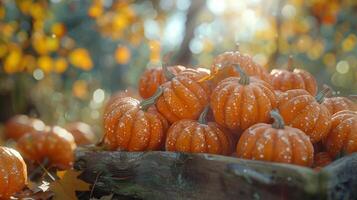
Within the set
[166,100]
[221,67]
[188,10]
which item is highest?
[188,10]

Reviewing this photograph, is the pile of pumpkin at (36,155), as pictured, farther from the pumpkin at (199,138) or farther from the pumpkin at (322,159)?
the pumpkin at (322,159)

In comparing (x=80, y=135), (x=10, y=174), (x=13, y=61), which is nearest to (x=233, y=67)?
(x=10, y=174)

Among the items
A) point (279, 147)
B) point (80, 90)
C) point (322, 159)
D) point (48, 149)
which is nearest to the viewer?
point (279, 147)

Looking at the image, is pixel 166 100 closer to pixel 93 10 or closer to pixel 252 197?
pixel 252 197

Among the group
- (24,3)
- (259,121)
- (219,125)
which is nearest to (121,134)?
(219,125)

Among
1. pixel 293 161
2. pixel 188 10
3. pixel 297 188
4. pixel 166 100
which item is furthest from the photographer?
pixel 188 10

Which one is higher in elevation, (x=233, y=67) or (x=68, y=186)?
(x=233, y=67)

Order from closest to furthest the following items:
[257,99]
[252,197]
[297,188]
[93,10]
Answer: [297,188] < [252,197] < [257,99] < [93,10]

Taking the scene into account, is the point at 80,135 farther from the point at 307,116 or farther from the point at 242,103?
the point at 307,116
